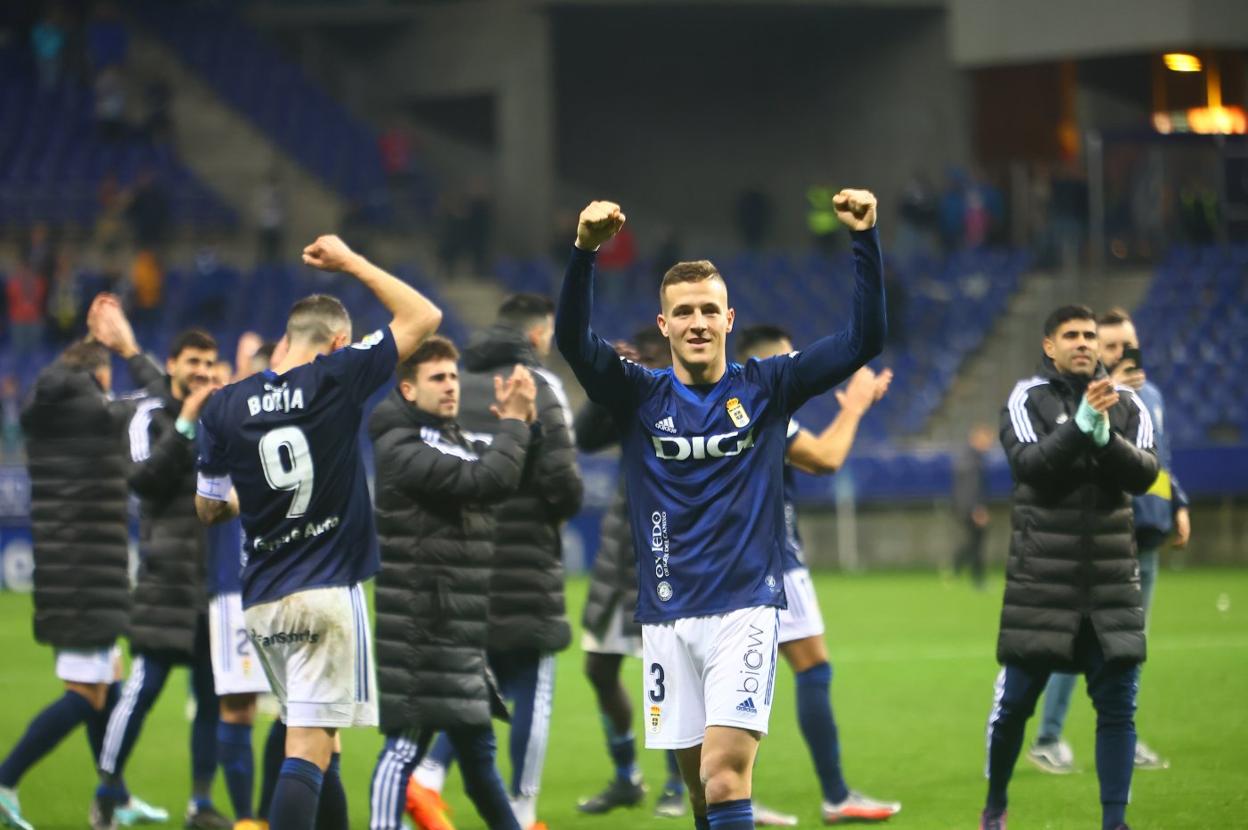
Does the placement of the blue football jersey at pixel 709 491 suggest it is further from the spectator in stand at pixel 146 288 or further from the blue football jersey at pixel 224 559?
the spectator in stand at pixel 146 288

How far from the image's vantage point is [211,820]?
915 centimetres

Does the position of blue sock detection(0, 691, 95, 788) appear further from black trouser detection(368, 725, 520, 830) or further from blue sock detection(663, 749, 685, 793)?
blue sock detection(663, 749, 685, 793)

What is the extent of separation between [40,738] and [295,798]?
2844mm

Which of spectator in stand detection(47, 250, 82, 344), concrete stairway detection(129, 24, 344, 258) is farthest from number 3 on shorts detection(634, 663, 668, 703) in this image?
concrete stairway detection(129, 24, 344, 258)

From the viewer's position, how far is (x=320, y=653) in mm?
6992

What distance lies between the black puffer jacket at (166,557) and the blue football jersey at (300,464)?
6.49 feet

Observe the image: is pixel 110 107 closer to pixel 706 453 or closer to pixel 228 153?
pixel 228 153

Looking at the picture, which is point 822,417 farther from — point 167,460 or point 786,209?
point 167,460

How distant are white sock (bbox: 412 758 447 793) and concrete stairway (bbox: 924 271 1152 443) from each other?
19937mm

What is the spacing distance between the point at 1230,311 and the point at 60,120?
774 inches

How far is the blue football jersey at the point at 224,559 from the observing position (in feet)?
29.6

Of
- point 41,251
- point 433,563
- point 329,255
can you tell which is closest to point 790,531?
point 433,563

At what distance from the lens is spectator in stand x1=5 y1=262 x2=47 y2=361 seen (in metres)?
27.6

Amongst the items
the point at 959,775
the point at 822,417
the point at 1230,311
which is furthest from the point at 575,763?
the point at 1230,311
